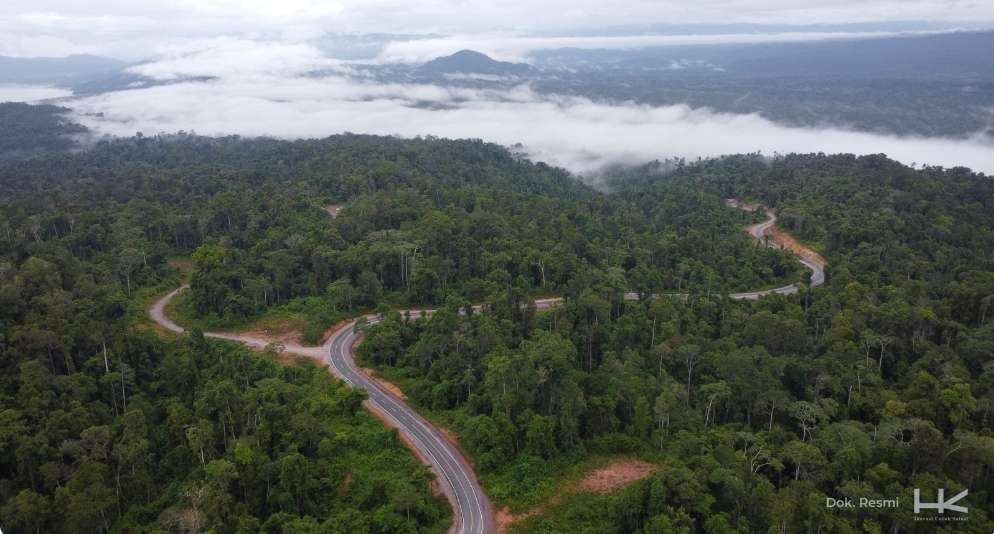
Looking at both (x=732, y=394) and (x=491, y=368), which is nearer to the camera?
(x=732, y=394)

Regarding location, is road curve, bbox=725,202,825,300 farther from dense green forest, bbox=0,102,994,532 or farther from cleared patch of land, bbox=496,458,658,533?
cleared patch of land, bbox=496,458,658,533

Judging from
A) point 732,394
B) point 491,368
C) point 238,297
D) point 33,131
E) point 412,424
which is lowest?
point 412,424

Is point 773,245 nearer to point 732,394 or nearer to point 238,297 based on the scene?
point 732,394

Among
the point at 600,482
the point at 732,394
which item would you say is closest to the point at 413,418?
the point at 600,482

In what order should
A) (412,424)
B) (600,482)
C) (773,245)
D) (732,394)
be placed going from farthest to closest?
(773,245)
(732,394)
(412,424)
(600,482)

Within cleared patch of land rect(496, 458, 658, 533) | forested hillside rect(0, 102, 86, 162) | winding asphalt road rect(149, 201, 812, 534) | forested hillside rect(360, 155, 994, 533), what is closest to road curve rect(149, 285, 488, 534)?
winding asphalt road rect(149, 201, 812, 534)

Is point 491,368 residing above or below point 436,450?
above

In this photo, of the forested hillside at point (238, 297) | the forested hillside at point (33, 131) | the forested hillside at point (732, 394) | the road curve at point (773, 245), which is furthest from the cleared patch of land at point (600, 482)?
the forested hillside at point (33, 131)
